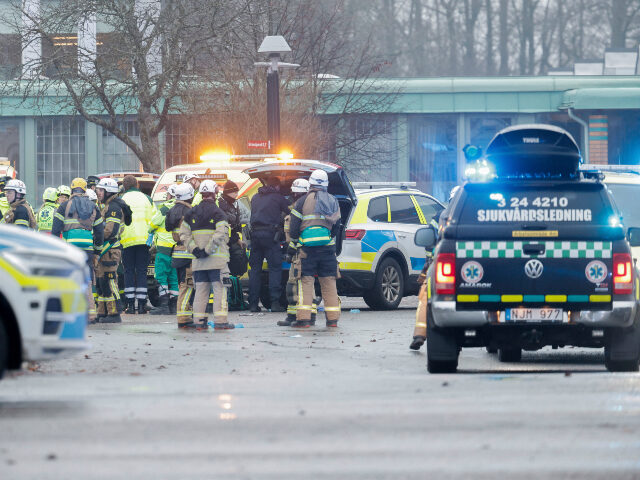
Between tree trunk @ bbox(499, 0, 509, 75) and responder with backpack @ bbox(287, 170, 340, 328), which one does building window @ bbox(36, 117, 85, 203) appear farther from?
tree trunk @ bbox(499, 0, 509, 75)

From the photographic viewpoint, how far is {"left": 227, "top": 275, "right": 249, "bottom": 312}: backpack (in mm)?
20578

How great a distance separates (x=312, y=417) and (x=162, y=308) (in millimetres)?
12922

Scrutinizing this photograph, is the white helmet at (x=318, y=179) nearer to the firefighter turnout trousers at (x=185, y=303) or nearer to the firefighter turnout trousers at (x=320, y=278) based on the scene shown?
the firefighter turnout trousers at (x=320, y=278)

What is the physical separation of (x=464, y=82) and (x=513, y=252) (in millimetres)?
25145

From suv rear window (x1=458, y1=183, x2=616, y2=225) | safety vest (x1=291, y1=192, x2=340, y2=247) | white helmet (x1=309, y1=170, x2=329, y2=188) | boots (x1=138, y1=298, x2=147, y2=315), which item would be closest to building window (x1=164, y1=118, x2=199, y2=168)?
boots (x1=138, y1=298, x2=147, y2=315)

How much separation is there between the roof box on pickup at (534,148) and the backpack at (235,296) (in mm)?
7973

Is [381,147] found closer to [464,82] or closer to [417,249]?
[464,82]

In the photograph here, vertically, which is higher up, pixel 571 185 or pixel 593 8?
pixel 593 8

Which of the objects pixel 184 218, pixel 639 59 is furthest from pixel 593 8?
pixel 184 218

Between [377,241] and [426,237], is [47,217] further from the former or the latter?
[426,237]

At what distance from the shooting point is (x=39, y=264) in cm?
921

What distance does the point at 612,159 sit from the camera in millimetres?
36656

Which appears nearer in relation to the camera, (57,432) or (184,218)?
(57,432)

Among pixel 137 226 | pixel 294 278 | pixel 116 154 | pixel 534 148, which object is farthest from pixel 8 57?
pixel 534 148
